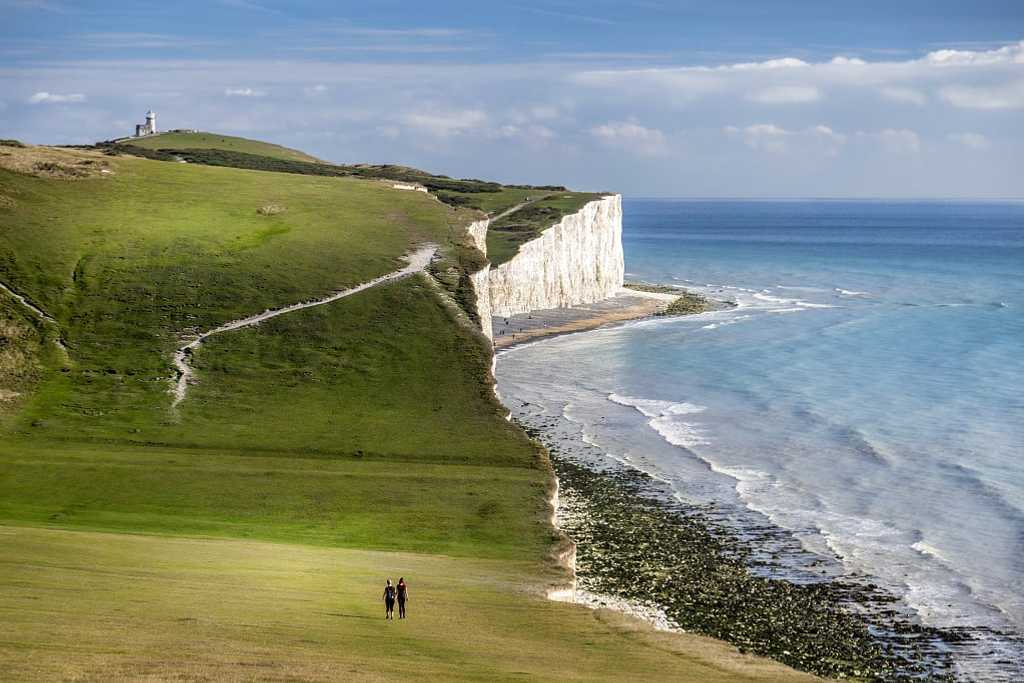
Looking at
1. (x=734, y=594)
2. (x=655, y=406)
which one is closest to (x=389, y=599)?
(x=734, y=594)

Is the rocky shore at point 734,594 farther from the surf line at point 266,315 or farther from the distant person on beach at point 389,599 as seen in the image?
the surf line at point 266,315

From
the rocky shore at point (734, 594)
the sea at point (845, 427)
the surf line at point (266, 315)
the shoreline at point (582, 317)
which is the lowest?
the rocky shore at point (734, 594)

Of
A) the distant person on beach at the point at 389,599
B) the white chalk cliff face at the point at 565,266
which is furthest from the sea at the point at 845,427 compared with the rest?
the distant person on beach at the point at 389,599

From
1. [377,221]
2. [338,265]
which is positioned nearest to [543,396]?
[338,265]

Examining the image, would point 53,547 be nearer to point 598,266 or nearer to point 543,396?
point 543,396

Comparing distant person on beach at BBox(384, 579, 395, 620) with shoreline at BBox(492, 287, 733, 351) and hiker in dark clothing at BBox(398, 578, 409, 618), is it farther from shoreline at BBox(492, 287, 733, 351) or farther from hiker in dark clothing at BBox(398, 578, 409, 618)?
shoreline at BBox(492, 287, 733, 351)

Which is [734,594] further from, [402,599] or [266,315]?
[266,315]
